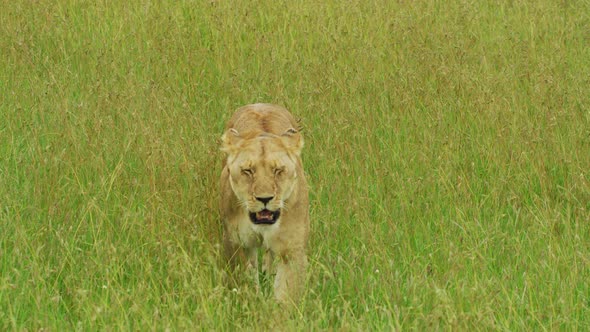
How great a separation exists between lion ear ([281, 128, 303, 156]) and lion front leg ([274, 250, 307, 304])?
0.49m

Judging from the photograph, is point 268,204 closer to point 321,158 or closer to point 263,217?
point 263,217

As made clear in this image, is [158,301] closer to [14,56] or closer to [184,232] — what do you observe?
[184,232]

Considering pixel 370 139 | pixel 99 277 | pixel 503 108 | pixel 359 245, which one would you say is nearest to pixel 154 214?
pixel 99 277

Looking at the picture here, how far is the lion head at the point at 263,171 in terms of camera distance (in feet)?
14.4

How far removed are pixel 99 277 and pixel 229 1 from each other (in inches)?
193

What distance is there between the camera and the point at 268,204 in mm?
4391

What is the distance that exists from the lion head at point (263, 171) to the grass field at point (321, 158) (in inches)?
12.8

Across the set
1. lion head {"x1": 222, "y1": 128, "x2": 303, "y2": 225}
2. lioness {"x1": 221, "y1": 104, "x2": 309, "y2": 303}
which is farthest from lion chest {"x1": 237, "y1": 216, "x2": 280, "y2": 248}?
lion head {"x1": 222, "y1": 128, "x2": 303, "y2": 225}

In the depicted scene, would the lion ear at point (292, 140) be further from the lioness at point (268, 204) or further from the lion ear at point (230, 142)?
the lion ear at point (230, 142)

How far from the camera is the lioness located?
14.5 ft

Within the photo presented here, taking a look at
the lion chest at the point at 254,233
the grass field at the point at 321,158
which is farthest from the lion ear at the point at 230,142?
the grass field at the point at 321,158

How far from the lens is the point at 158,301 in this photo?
4.20 m

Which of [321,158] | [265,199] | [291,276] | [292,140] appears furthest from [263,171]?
[321,158]

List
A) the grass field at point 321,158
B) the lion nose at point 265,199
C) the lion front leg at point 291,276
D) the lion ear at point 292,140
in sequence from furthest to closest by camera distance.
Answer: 1. the lion ear at point 292,140
2. the lion front leg at point 291,276
3. the lion nose at point 265,199
4. the grass field at point 321,158
